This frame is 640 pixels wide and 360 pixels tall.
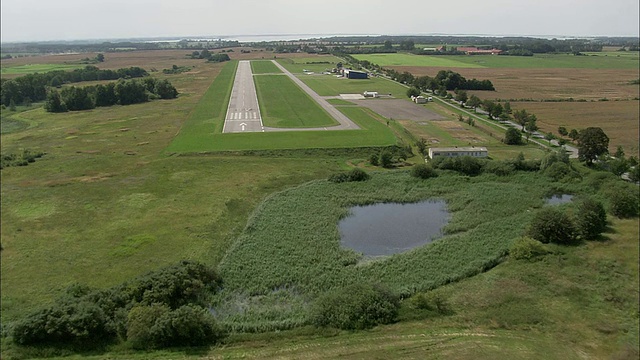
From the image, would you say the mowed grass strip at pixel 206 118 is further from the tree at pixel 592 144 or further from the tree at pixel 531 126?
the tree at pixel 592 144

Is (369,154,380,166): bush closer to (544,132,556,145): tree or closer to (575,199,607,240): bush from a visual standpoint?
(575,199,607,240): bush

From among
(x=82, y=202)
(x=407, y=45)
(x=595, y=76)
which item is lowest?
(x=82, y=202)

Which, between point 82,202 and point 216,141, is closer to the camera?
point 82,202

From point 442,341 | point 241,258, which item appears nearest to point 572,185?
point 442,341

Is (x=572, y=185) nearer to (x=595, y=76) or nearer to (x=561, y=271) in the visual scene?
(x=561, y=271)

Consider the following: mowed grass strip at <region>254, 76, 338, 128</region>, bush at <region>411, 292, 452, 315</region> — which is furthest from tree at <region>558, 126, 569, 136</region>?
bush at <region>411, 292, 452, 315</region>

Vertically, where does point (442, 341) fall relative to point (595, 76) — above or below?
below

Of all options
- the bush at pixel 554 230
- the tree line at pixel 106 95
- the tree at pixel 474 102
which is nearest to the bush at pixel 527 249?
the bush at pixel 554 230
